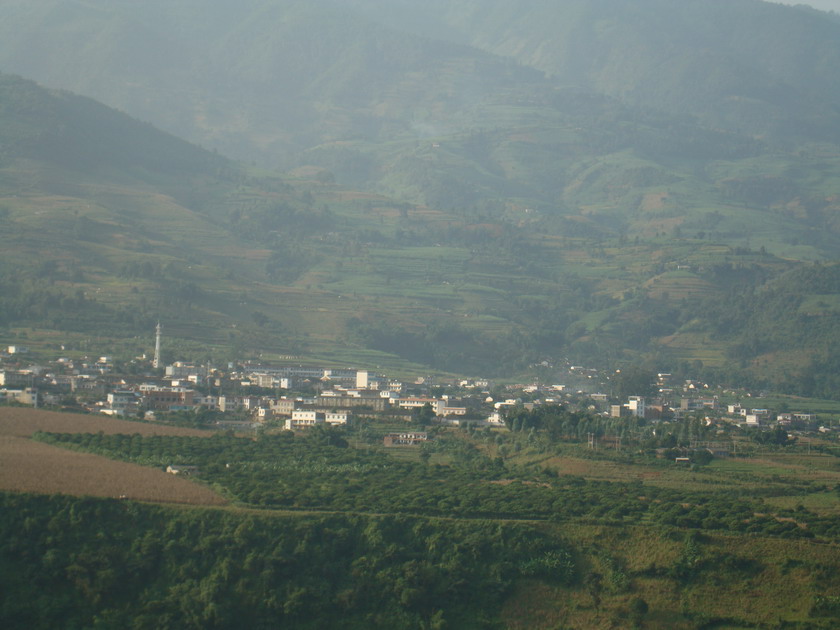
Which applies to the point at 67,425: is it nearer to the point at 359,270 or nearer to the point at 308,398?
the point at 308,398

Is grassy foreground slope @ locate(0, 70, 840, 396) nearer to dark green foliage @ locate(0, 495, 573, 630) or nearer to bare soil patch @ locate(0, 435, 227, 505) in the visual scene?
bare soil patch @ locate(0, 435, 227, 505)

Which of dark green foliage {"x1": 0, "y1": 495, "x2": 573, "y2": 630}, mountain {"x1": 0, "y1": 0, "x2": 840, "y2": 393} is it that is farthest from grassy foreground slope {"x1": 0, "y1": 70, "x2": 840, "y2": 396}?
dark green foliage {"x1": 0, "y1": 495, "x2": 573, "y2": 630}

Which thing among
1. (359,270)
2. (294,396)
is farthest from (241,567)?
(359,270)

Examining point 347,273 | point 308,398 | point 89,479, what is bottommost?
point 89,479

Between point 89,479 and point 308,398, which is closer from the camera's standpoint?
point 89,479

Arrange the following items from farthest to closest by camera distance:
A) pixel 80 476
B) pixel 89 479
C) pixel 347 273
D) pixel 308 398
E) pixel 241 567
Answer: pixel 347 273 → pixel 308 398 → pixel 80 476 → pixel 89 479 → pixel 241 567

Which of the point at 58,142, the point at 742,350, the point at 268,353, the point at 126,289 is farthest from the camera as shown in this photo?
the point at 58,142

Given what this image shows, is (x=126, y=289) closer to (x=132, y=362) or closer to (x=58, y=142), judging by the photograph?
(x=132, y=362)

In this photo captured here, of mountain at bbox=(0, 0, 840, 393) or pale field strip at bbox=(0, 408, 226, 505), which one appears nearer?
pale field strip at bbox=(0, 408, 226, 505)

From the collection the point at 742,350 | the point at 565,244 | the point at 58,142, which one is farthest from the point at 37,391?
the point at 565,244
